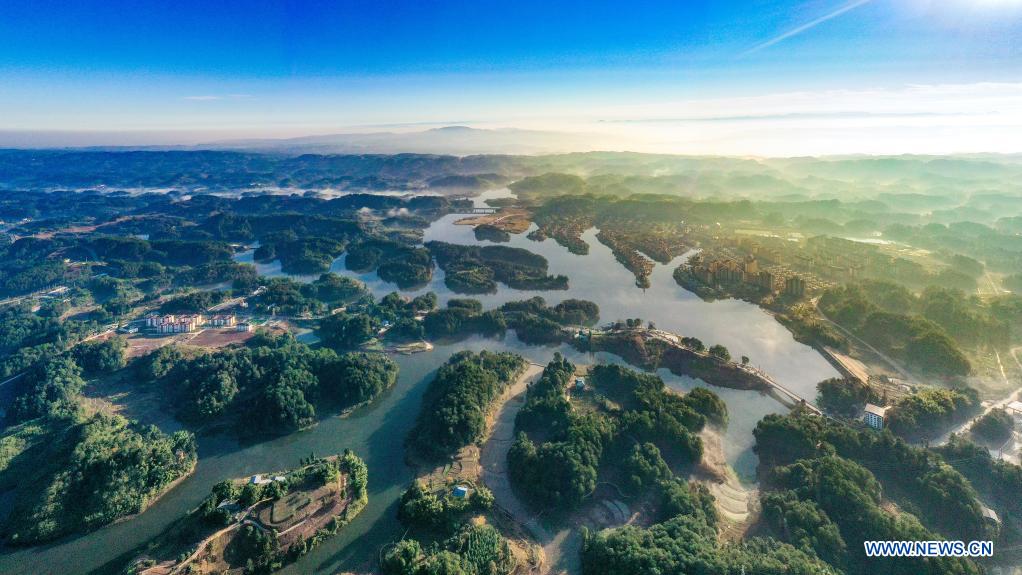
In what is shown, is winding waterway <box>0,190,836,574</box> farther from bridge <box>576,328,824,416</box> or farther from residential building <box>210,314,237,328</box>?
residential building <box>210,314,237,328</box>

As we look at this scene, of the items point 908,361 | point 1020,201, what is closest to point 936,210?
point 1020,201

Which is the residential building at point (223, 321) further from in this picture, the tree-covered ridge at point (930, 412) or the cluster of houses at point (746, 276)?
the tree-covered ridge at point (930, 412)

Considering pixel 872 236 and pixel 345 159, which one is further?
pixel 345 159

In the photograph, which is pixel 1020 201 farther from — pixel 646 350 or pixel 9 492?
pixel 9 492

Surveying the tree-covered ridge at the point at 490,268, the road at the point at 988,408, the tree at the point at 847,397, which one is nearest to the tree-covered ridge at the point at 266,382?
the tree-covered ridge at the point at 490,268

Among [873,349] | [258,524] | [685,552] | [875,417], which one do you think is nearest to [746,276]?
[873,349]

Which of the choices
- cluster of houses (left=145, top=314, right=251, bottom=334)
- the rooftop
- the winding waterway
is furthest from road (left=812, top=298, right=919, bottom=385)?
cluster of houses (left=145, top=314, right=251, bottom=334)
